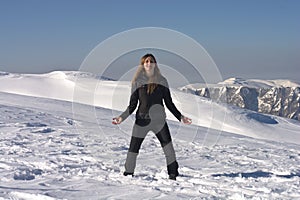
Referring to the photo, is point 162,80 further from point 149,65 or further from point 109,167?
point 109,167

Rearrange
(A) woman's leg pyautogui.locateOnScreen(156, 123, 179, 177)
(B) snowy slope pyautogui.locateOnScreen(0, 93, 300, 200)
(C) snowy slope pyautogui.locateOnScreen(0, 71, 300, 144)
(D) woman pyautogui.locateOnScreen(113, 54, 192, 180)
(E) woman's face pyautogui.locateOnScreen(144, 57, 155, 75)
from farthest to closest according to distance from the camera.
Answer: (C) snowy slope pyautogui.locateOnScreen(0, 71, 300, 144) → (A) woman's leg pyautogui.locateOnScreen(156, 123, 179, 177) → (D) woman pyautogui.locateOnScreen(113, 54, 192, 180) → (E) woman's face pyautogui.locateOnScreen(144, 57, 155, 75) → (B) snowy slope pyautogui.locateOnScreen(0, 93, 300, 200)

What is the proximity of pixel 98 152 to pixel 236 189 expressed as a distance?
4408 mm

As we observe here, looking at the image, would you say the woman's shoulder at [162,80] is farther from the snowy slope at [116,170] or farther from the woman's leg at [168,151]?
the snowy slope at [116,170]

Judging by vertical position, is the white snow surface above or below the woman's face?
below

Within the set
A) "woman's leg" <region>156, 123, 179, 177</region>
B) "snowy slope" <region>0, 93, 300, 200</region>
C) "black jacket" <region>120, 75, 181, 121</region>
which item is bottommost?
"snowy slope" <region>0, 93, 300, 200</region>

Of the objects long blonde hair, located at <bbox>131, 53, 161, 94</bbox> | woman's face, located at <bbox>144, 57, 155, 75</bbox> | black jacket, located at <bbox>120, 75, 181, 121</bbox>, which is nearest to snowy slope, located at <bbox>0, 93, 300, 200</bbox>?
black jacket, located at <bbox>120, 75, 181, 121</bbox>

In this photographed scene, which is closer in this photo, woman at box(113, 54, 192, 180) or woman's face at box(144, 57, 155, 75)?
woman's face at box(144, 57, 155, 75)

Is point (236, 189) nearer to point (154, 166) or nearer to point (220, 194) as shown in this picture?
point (220, 194)

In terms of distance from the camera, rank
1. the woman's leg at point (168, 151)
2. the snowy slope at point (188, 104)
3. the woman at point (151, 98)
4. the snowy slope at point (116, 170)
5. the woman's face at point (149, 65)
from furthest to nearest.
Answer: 1. the snowy slope at point (188, 104)
2. the woman's leg at point (168, 151)
3. the woman at point (151, 98)
4. the woman's face at point (149, 65)
5. the snowy slope at point (116, 170)

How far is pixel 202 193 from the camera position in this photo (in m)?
5.96

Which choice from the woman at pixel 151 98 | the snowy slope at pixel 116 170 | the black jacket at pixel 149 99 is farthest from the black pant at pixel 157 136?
the snowy slope at pixel 116 170

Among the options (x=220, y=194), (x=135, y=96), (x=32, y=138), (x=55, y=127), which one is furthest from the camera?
(x=55, y=127)

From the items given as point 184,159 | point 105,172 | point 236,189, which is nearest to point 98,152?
point 184,159

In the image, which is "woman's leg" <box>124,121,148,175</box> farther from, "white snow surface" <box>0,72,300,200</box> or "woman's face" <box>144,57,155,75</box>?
"woman's face" <box>144,57,155,75</box>
